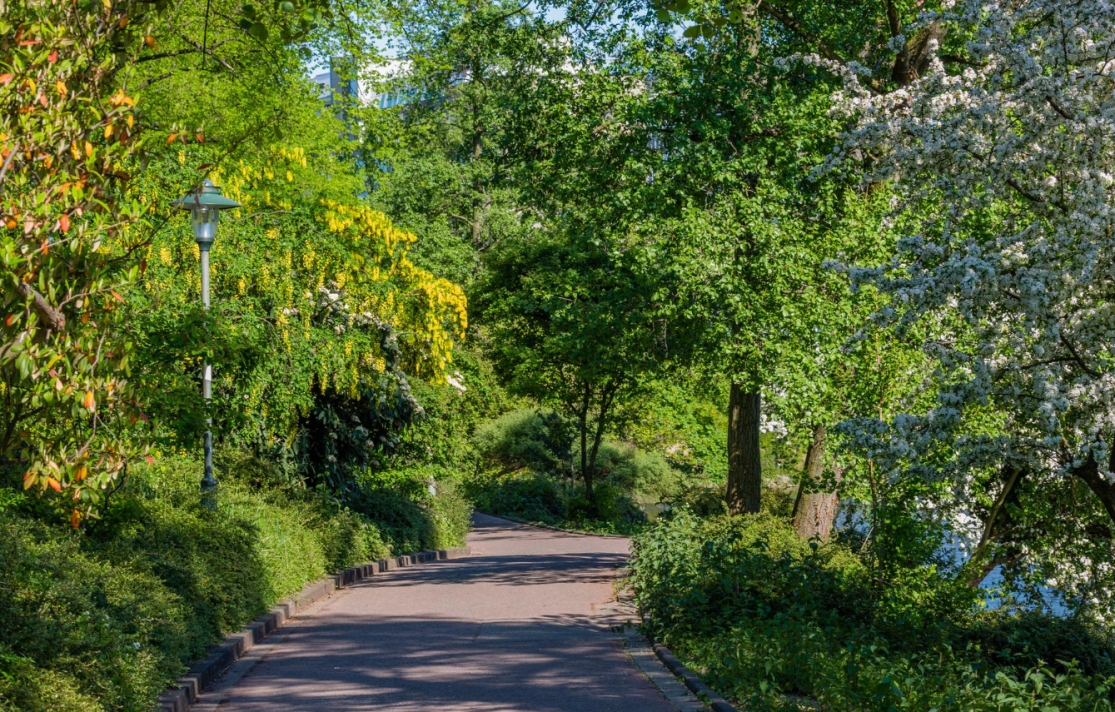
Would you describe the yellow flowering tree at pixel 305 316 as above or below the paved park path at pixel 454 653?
above

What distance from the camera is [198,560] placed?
12.7 m

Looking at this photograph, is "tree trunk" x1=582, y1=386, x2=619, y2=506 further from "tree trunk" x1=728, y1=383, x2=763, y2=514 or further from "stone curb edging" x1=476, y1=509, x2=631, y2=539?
"tree trunk" x1=728, y1=383, x2=763, y2=514

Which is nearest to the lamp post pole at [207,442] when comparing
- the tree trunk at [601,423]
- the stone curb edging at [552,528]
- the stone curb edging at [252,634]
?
the stone curb edging at [252,634]

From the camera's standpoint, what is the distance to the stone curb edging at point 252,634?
9.46 m

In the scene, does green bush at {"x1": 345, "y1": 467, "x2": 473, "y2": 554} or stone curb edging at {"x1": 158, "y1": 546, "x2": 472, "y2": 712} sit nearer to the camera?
stone curb edging at {"x1": 158, "y1": 546, "x2": 472, "y2": 712}

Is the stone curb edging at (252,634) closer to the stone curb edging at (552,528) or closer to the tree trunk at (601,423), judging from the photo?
the stone curb edging at (552,528)

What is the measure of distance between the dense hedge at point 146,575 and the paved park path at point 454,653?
0.68m

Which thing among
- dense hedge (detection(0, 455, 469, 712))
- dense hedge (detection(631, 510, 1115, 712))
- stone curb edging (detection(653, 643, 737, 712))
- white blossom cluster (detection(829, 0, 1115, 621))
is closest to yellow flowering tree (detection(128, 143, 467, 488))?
dense hedge (detection(0, 455, 469, 712))

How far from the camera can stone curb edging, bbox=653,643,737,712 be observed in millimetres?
9234

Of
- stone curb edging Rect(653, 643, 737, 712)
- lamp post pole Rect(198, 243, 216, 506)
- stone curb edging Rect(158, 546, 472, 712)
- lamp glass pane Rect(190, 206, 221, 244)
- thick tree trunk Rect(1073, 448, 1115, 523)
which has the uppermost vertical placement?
lamp glass pane Rect(190, 206, 221, 244)

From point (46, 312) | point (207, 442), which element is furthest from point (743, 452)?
point (46, 312)

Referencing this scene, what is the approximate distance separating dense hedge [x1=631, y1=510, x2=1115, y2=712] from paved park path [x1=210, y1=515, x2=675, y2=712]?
32.4 inches

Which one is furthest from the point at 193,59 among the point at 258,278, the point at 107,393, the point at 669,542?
the point at 107,393

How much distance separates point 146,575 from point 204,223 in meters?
5.85
